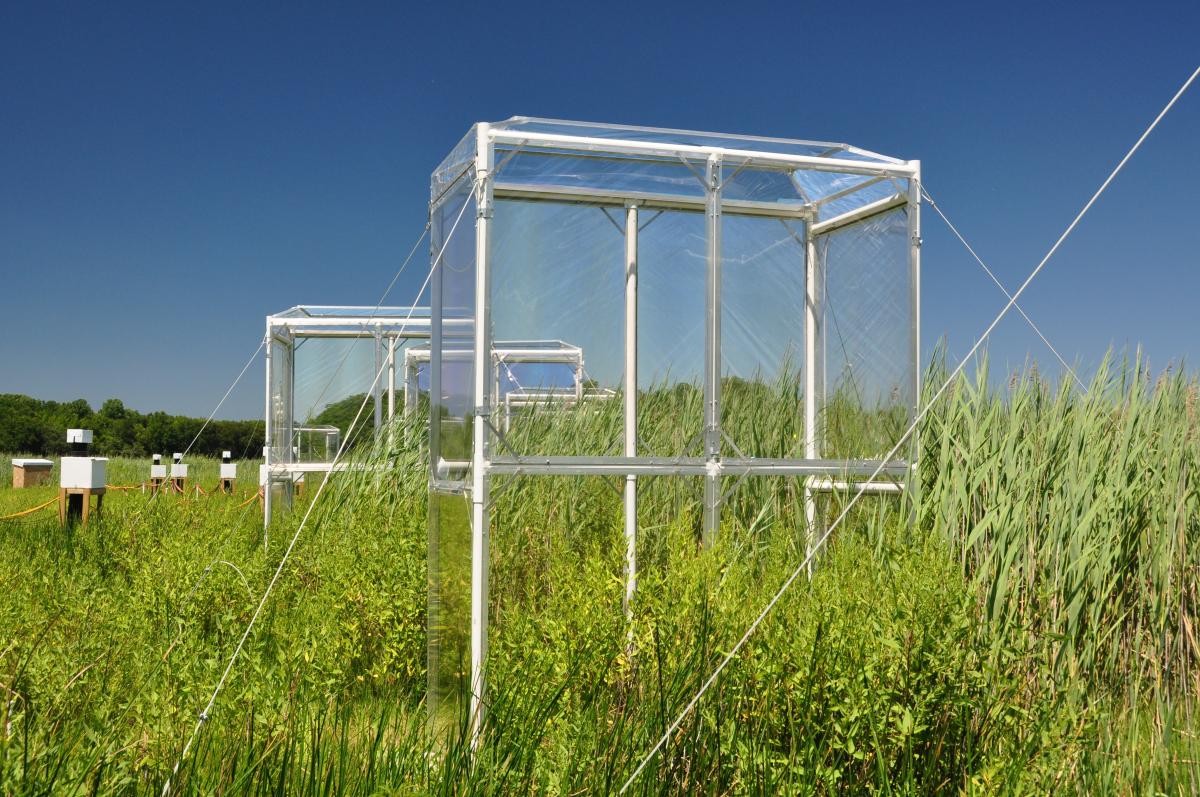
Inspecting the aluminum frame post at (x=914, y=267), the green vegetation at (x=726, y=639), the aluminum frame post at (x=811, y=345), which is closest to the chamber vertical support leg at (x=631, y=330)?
the green vegetation at (x=726, y=639)

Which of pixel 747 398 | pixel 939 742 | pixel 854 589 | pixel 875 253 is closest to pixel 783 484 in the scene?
pixel 747 398

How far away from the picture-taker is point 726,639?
391cm

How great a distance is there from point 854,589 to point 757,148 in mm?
3018

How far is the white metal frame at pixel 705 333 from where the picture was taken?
Result: 16.7 ft

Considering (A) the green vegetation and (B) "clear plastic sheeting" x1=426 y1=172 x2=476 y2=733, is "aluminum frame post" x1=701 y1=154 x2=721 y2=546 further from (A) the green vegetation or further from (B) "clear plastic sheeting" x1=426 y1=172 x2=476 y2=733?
(B) "clear plastic sheeting" x1=426 y1=172 x2=476 y2=733

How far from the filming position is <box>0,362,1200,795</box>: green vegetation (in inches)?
134

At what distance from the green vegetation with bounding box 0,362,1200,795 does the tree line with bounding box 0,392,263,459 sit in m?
29.0

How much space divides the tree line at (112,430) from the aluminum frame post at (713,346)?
29576 mm

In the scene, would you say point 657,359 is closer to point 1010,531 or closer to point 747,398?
point 747,398

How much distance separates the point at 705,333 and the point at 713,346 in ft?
0.65

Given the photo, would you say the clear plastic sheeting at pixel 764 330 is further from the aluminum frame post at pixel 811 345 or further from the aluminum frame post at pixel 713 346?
the aluminum frame post at pixel 713 346

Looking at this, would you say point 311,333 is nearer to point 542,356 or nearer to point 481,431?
point 542,356

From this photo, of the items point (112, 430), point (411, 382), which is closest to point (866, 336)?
point (411, 382)

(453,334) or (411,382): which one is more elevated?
(411,382)
